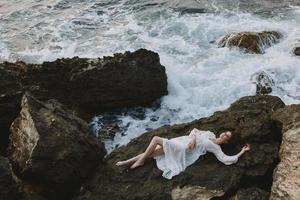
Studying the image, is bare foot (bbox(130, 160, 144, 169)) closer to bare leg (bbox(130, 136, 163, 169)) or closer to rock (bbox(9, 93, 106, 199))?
bare leg (bbox(130, 136, 163, 169))

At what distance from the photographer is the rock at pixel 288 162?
816 centimetres

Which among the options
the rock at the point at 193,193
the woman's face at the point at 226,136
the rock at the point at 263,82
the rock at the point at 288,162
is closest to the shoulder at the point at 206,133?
the woman's face at the point at 226,136

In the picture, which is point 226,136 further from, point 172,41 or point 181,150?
point 172,41

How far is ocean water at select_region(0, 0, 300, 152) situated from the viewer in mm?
14016

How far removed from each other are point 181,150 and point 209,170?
752 mm

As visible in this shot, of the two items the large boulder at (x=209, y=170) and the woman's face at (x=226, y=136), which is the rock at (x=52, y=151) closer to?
the large boulder at (x=209, y=170)

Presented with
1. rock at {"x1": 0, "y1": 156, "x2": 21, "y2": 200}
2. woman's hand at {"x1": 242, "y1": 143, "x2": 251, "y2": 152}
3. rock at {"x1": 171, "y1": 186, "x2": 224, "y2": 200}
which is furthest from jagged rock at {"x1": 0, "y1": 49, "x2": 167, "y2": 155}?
rock at {"x1": 171, "y1": 186, "x2": 224, "y2": 200}

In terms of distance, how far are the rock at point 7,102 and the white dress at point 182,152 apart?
4.41m

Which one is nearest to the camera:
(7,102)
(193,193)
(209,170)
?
(193,193)

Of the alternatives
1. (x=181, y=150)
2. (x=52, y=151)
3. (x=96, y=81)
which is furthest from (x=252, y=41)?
(x=52, y=151)

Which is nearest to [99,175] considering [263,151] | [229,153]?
[229,153]

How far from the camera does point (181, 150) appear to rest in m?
9.80

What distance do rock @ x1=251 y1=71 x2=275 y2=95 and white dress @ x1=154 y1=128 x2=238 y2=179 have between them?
487 cm

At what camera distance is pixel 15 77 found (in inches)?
505
